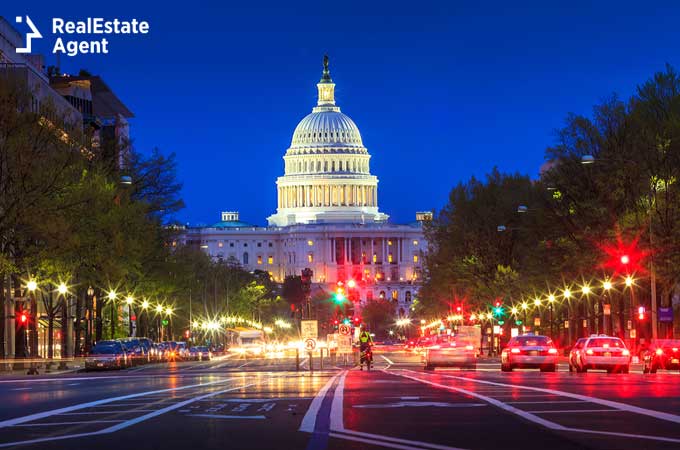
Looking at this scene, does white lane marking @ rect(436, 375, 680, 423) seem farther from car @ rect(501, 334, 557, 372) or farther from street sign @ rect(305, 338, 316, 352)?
street sign @ rect(305, 338, 316, 352)

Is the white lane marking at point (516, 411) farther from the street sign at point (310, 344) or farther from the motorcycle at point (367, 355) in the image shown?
the street sign at point (310, 344)

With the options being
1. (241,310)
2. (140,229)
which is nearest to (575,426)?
(140,229)

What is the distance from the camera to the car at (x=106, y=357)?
7094 cm

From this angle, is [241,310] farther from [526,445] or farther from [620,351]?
[526,445]

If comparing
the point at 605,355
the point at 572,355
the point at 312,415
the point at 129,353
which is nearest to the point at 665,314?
the point at 572,355

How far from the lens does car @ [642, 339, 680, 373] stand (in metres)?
57.0

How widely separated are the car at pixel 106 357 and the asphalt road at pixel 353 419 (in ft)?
125

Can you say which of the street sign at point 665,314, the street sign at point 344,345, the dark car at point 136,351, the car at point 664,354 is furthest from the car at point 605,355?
the dark car at point 136,351

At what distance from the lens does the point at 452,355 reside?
6050 cm

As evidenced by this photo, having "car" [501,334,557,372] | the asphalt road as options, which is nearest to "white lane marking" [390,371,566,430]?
the asphalt road

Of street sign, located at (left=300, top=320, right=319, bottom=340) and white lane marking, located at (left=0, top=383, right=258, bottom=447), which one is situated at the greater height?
street sign, located at (left=300, top=320, right=319, bottom=340)

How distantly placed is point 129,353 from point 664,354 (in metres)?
31.1

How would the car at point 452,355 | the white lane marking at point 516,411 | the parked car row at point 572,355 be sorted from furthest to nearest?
the car at point 452,355 → the parked car row at point 572,355 → the white lane marking at point 516,411

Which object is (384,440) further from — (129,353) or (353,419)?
(129,353)
